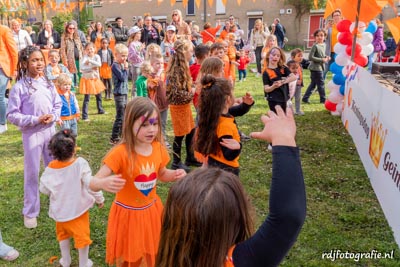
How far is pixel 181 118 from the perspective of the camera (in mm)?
5152

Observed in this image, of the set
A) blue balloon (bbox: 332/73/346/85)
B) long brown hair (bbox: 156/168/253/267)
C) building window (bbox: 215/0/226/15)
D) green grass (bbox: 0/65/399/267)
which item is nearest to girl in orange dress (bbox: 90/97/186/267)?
green grass (bbox: 0/65/399/267)

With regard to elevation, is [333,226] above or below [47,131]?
below

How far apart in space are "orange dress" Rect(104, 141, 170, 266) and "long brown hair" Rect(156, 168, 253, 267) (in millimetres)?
1305

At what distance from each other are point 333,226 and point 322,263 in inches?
27.2

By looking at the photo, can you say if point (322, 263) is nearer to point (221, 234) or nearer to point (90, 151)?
point (221, 234)

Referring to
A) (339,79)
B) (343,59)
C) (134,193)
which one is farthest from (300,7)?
(134,193)

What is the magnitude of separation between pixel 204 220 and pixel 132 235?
1.50 m

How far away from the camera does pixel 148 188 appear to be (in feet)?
8.73

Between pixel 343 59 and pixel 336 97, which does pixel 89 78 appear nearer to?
pixel 336 97

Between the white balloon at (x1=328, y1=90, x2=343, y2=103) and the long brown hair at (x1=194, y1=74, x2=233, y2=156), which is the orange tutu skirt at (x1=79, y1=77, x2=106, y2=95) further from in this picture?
the long brown hair at (x1=194, y1=74, x2=233, y2=156)

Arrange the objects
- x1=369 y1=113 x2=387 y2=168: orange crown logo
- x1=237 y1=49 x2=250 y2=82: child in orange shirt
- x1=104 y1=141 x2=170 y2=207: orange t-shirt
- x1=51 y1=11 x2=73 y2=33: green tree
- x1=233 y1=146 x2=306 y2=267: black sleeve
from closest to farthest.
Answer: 1. x1=233 y1=146 x2=306 y2=267: black sleeve
2. x1=104 y1=141 x2=170 y2=207: orange t-shirt
3. x1=369 y1=113 x2=387 y2=168: orange crown logo
4. x1=237 y1=49 x2=250 y2=82: child in orange shirt
5. x1=51 y1=11 x2=73 y2=33: green tree

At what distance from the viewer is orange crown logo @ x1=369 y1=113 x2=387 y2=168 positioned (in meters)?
4.36

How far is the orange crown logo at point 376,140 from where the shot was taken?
436 centimetres

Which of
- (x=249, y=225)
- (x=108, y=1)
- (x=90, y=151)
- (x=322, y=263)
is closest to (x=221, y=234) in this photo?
(x=249, y=225)
